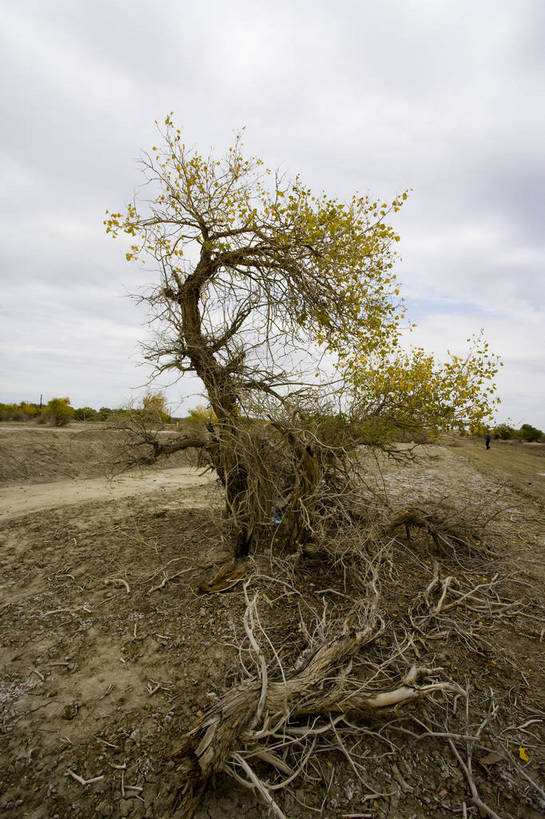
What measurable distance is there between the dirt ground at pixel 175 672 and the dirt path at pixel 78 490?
1499 mm

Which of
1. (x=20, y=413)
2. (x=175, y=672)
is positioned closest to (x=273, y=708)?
(x=175, y=672)

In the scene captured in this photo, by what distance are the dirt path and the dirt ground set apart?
1.50 metres

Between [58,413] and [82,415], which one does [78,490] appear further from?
[82,415]

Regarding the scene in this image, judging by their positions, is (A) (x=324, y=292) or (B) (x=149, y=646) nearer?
(B) (x=149, y=646)

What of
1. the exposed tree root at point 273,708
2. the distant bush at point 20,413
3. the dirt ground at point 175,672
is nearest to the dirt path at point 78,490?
the dirt ground at point 175,672

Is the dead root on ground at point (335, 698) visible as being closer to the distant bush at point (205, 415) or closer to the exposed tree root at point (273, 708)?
the exposed tree root at point (273, 708)

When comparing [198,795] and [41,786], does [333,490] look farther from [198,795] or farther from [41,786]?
[41,786]

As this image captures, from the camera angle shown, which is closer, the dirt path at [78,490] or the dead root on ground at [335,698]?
the dead root on ground at [335,698]

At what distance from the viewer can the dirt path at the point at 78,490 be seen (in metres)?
8.23

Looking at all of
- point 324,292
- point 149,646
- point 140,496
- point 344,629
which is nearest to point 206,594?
point 149,646

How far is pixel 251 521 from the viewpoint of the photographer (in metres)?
4.95

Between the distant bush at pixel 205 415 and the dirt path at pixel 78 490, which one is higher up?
the distant bush at pixel 205 415

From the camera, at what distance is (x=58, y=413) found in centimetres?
2034

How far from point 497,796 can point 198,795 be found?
1742 millimetres
